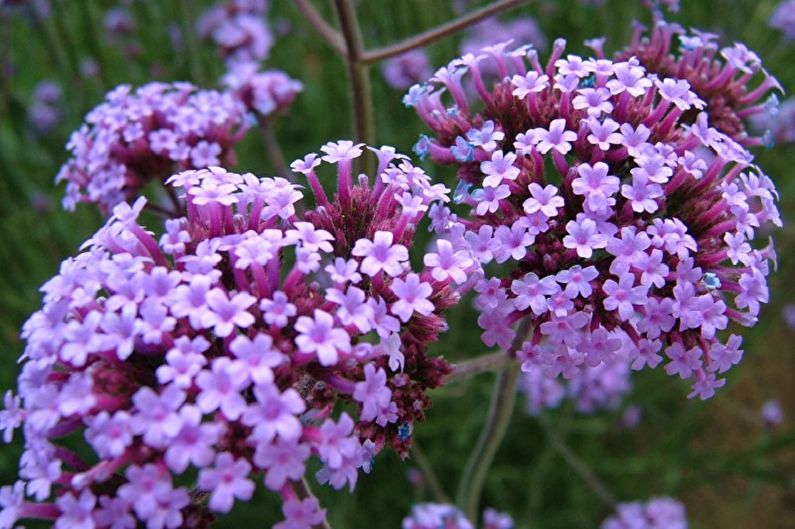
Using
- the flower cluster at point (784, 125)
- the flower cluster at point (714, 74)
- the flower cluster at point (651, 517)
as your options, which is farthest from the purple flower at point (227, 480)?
the flower cluster at point (784, 125)

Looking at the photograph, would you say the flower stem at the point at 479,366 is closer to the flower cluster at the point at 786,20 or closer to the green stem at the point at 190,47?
the green stem at the point at 190,47

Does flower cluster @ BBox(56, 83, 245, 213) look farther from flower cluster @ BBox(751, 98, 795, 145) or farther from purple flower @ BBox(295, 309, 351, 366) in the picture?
flower cluster @ BBox(751, 98, 795, 145)

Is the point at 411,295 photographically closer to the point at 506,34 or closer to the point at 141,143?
the point at 141,143

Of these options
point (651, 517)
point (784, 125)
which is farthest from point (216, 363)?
A: point (784, 125)

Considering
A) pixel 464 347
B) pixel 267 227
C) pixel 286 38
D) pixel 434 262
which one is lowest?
pixel 464 347

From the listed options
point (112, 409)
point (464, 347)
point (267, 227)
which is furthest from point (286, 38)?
point (112, 409)

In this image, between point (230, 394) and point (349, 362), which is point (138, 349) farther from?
point (349, 362)
